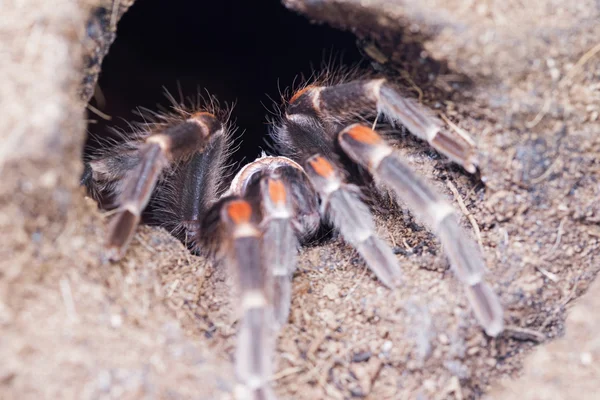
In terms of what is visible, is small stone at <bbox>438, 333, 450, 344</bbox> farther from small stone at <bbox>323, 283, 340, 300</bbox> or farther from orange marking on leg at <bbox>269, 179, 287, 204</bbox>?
orange marking on leg at <bbox>269, 179, 287, 204</bbox>

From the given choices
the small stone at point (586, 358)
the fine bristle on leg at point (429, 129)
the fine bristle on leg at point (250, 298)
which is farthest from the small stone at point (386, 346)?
the fine bristle on leg at point (429, 129)

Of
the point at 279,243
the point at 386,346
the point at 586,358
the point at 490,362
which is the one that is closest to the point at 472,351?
the point at 490,362

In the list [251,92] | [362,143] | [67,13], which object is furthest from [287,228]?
[251,92]

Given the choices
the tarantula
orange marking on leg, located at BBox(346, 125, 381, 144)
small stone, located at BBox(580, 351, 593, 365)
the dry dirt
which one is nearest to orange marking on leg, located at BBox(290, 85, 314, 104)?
the tarantula

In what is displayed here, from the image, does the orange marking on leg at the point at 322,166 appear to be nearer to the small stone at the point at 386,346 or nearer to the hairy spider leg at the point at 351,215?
the hairy spider leg at the point at 351,215

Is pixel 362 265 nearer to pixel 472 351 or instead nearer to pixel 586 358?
pixel 472 351

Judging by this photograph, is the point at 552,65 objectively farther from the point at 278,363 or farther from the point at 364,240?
the point at 278,363

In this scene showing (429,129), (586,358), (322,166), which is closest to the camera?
(586,358)
